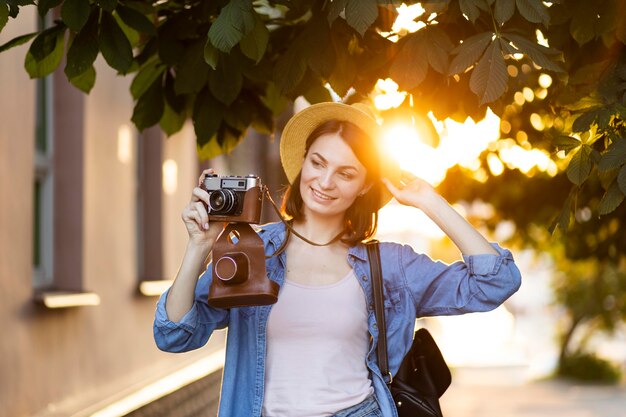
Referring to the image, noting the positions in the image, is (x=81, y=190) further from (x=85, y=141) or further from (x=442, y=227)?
(x=442, y=227)

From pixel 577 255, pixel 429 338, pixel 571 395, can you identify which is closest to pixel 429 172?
pixel 577 255

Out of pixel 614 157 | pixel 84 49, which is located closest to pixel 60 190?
pixel 84 49

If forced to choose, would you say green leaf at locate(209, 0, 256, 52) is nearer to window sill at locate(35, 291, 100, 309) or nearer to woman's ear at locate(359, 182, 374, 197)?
woman's ear at locate(359, 182, 374, 197)

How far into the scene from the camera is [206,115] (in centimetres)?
441

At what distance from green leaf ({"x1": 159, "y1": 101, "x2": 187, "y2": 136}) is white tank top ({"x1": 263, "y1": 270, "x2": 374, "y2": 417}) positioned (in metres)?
1.64

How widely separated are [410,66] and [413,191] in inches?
15.7

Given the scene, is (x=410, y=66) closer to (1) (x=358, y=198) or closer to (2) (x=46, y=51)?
(1) (x=358, y=198)

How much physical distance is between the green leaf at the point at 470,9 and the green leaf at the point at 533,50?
10 centimetres

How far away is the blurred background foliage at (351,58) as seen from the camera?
11.3 ft

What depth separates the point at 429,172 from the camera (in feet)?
26.6

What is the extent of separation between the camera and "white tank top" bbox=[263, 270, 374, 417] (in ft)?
10.9

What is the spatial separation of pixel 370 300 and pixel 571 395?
15283 mm

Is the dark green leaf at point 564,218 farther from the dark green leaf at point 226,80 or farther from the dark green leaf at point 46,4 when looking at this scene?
the dark green leaf at point 46,4

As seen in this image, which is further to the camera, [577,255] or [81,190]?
[577,255]
